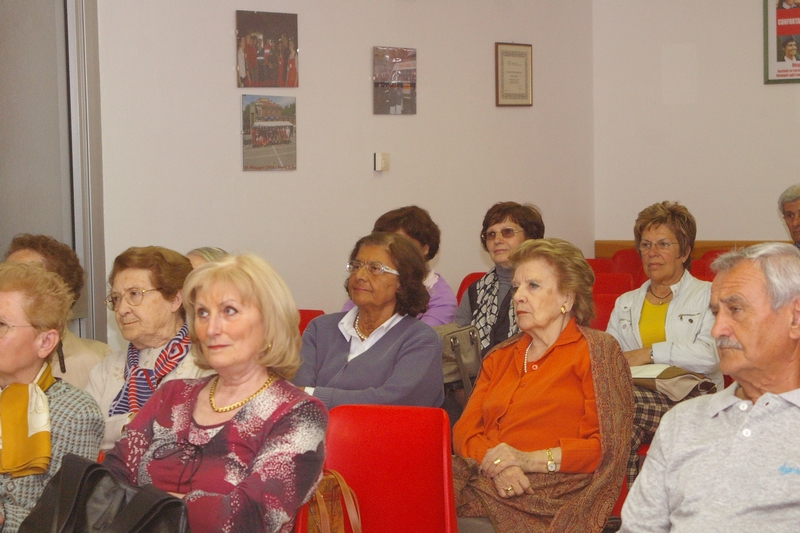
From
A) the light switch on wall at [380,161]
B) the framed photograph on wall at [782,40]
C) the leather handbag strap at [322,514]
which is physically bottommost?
the leather handbag strap at [322,514]

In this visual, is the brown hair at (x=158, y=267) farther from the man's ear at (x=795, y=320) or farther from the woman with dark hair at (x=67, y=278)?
the man's ear at (x=795, y=320)

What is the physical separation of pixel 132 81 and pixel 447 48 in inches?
84.5

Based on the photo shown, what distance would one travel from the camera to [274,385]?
7.16ft

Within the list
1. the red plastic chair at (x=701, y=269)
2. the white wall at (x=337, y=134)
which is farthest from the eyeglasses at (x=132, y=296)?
the red plastic chair at (x=701, y=269)

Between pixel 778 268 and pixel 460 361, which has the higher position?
pixel 778 268

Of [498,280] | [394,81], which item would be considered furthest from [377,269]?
[394,81]

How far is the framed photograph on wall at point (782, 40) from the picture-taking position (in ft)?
19.3

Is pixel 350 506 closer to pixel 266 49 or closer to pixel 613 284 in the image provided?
pixel 613 284

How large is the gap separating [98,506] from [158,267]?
1263 millimetres

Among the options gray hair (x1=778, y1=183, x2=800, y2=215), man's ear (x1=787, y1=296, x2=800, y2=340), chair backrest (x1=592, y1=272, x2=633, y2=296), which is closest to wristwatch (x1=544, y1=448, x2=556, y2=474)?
man's ear (x1=787, y1=296, x2=800, y2=340)

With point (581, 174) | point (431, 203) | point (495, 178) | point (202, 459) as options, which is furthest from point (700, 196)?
point (202, 459)

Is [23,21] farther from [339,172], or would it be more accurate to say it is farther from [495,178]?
[495,178]

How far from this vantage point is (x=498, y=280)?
421 cm

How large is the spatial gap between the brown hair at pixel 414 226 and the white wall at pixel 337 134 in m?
0.72
